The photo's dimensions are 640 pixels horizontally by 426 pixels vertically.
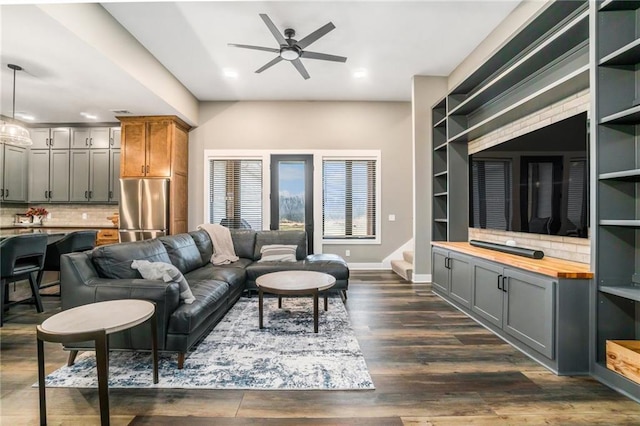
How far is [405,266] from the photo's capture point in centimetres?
523

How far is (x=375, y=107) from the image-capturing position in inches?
239

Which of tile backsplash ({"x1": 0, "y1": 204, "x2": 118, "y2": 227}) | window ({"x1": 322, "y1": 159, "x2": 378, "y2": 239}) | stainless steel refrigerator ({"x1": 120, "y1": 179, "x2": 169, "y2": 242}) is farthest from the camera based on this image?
window ({"x1": 322, "y1": 159, "x2": 378, "y2": 239})

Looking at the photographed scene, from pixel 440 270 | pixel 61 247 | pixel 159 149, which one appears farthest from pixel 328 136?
pixel 61 247

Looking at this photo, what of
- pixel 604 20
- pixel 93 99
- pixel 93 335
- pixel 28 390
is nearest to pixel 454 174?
pixel 604 20

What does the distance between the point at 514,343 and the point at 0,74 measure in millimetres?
6641

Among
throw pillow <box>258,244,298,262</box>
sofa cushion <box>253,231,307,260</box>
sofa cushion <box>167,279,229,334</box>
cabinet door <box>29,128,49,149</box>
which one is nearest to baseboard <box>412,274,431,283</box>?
sofa cushion <box>253,231,307,260</box>

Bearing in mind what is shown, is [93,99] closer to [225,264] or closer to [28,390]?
[225,264]

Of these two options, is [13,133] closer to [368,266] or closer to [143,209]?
[143,209]

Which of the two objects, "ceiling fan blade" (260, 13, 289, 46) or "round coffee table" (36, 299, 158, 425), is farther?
"ceiling fan blade" (260, 13, 289, 46)

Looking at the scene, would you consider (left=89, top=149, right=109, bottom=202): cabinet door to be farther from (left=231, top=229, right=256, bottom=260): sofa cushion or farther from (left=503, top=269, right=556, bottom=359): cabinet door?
(left=503, top=269, right=556, bottom=359): cabinet door

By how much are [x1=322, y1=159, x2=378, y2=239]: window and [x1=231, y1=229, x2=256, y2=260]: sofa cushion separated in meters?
1.79

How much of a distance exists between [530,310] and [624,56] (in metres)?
1.92

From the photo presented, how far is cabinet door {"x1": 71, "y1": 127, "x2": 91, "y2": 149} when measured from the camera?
19.1 ft

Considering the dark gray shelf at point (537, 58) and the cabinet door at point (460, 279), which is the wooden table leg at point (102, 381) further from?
the dark gray shelf at point (537, 58)
